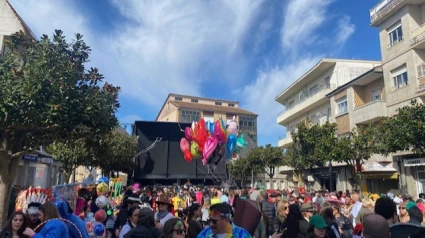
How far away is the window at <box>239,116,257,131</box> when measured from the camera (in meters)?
69.9

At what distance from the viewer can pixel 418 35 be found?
18.4 m

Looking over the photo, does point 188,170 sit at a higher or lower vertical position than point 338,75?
lower

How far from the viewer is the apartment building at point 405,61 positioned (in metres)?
18.3

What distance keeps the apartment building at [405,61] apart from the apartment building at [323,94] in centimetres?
683

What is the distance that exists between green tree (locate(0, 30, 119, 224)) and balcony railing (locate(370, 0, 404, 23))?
19.2 m

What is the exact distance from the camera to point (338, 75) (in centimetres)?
2934

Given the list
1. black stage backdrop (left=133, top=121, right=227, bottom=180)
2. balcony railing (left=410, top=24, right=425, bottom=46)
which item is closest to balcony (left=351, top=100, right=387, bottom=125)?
balcony railing (left=410, top=24, right=425, bottom=46)

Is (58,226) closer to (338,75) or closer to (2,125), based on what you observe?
(2,125)

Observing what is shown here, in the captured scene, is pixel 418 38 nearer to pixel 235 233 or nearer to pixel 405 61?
pixel 405 61

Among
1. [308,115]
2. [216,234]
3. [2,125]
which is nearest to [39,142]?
[2,125]

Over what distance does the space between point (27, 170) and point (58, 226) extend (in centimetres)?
2229

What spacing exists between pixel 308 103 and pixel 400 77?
12771 mm

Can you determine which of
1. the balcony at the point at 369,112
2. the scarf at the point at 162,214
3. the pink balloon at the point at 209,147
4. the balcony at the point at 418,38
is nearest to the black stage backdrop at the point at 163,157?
the pink balloon at the point at 209,147

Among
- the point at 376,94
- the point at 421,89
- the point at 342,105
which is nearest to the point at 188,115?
the point at 342,105
